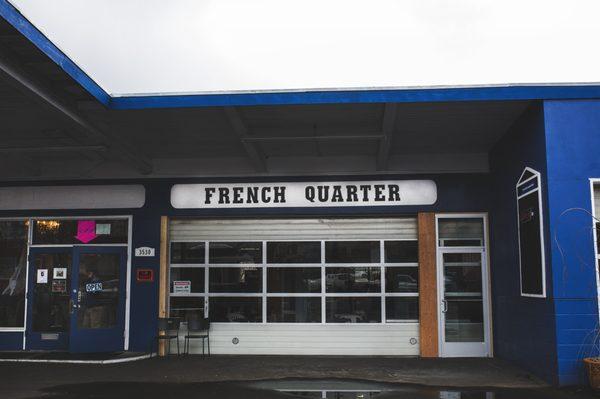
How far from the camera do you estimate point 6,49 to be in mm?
7363

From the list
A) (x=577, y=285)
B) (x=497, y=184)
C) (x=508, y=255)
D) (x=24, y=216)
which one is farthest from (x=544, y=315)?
(x=24, y=216)

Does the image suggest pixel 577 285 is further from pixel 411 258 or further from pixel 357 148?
pixel 357 148

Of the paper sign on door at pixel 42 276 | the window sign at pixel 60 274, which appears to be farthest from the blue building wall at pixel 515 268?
the paper sign on door at pixel 42 276

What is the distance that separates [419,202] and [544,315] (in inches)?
145

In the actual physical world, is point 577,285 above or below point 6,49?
below

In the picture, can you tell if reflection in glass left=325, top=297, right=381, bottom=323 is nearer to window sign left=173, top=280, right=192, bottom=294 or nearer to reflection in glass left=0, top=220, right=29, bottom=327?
window sign left=173, top=280, right=192, bottom=294

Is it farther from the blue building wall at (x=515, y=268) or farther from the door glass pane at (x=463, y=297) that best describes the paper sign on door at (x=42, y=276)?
the blue building wall at (x=515, y=268)

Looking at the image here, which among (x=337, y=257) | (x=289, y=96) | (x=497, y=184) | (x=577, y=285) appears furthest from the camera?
(x=337, y=257)

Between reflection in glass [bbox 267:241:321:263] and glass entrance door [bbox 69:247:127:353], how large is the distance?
2.93m

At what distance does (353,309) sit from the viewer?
38.7ft

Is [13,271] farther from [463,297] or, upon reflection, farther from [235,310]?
[463,297]

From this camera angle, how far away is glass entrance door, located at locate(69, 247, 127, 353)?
11789mm

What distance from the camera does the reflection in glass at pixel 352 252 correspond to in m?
11.9

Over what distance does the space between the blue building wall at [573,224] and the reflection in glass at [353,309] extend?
4.08 metres
